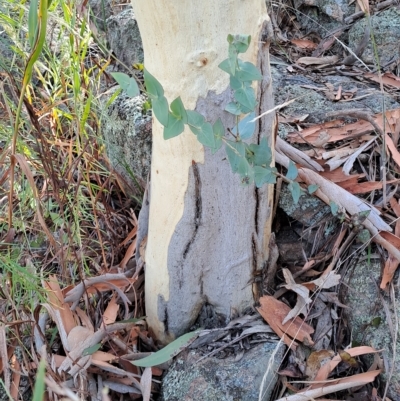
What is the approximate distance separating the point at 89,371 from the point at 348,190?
0.92 m

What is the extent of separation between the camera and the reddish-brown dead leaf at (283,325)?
1350 millimetres

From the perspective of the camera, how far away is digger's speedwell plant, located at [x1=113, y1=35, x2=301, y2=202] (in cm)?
99

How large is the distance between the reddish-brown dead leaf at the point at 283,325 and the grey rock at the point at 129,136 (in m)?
0.63

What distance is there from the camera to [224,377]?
129cm

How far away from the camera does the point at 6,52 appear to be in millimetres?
2498

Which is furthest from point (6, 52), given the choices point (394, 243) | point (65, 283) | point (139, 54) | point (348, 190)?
point (394, 243)

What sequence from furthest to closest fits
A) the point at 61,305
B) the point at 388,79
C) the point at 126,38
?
the point at 126,38
the point at 388,79
the point at 61,305

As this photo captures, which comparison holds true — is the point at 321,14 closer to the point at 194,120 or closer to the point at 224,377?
the point at 194,120

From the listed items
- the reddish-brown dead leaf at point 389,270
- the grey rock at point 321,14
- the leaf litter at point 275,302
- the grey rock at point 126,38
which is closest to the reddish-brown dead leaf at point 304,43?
the grey rock at point 321,14

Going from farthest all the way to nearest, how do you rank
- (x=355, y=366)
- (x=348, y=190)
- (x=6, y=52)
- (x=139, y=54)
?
1. (x=6, y=52)
2. (x=139, y=54)
3. (x=348, y=190)
4. (x=355, y=366)

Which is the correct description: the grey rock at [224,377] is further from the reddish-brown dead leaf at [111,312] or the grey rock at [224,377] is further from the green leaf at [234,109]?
the green leaf at [234,109]

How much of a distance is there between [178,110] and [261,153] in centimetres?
25

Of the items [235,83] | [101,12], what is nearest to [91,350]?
[235,83]

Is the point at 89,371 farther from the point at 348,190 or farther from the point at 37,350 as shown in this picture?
the point at 348,190
